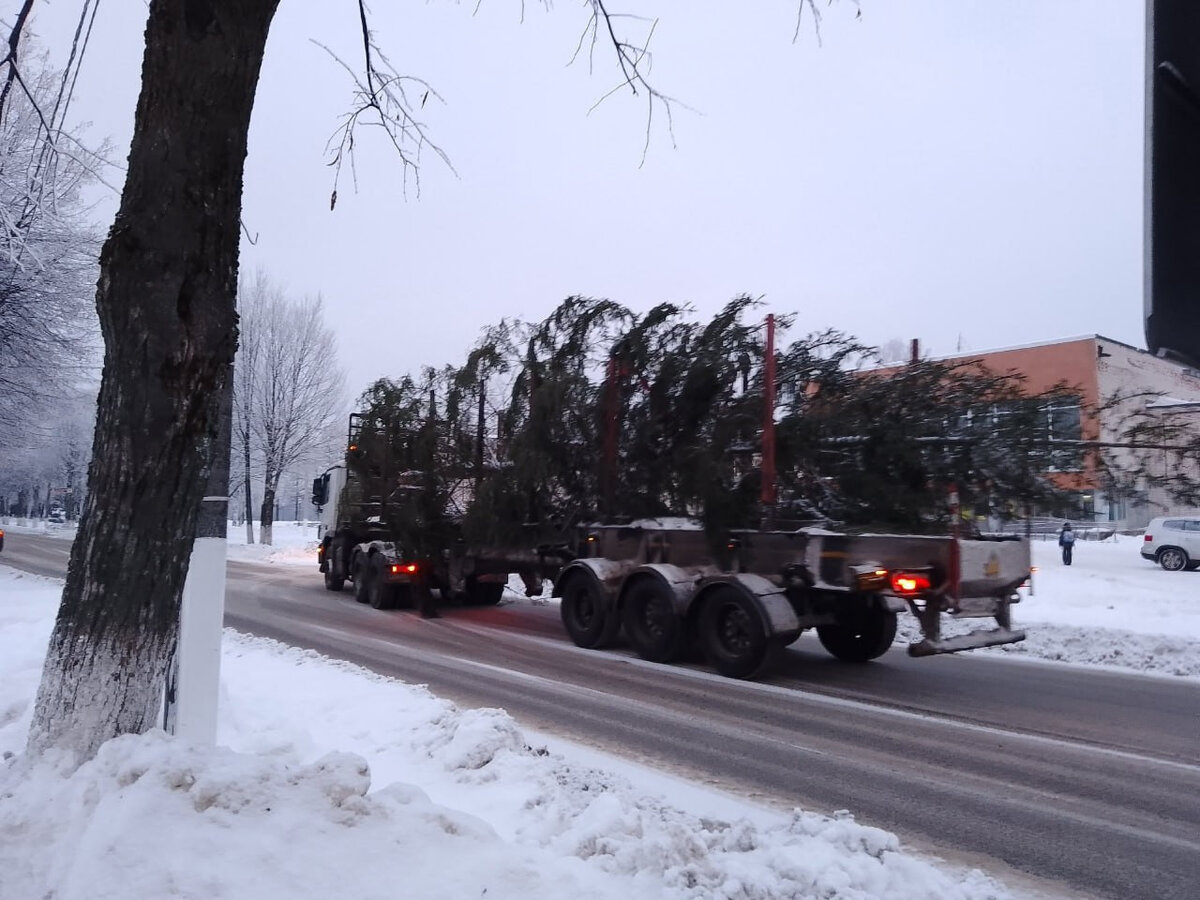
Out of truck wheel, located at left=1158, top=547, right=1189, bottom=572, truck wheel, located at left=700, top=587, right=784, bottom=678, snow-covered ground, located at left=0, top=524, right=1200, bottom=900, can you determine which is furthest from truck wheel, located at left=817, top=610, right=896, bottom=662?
truck wheel, located at left=1158, top=547, right=1189, bottom=572

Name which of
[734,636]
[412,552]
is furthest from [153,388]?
[412,552]

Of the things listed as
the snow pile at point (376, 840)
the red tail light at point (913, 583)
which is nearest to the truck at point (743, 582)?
the red tail light at point (913, 583)

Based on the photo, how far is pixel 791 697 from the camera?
944 centimetres

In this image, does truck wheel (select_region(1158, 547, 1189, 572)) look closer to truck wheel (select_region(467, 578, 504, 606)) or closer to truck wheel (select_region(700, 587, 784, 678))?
truck wheel (select_region(467, 578, 504, 606))

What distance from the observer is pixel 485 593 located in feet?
60.0

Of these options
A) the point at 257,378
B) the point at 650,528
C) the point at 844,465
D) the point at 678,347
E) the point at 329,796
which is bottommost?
the point at 329,796

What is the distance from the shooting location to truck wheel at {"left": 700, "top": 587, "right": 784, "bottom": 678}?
1010 centimetres

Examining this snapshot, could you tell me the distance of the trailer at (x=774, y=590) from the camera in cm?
917

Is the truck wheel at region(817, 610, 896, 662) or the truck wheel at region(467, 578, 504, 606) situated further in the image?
the truck wheel at region(467, 578, 504, 606)

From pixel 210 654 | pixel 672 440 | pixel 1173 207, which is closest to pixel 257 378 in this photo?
pixel 672 440

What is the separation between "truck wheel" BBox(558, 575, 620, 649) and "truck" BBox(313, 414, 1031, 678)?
2 centimetres

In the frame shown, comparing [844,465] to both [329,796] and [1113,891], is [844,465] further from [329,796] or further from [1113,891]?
[329,796]

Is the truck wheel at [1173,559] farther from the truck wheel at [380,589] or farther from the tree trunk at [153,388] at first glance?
the tree trunk at [153,388]

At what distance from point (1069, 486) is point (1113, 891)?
6.40 m
